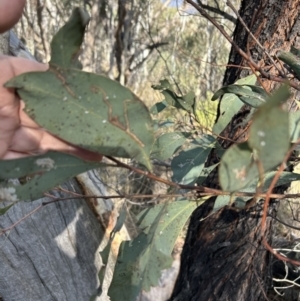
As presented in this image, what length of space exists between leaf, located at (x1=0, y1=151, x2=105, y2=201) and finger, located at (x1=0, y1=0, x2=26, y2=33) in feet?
0.87

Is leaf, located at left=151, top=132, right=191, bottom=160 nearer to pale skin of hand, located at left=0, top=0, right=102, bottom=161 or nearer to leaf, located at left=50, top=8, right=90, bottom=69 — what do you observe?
pale skin of hand, located at left=0, top=0, right=102, bottom=161

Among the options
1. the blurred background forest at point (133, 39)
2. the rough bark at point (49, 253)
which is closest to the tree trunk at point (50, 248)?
the rough bark at point (49, 253)

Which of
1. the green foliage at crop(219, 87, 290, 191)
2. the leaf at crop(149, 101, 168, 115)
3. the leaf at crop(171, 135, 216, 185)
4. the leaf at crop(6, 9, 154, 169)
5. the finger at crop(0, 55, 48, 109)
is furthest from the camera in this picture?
the leaf at crop(149, 101, 168, 115)

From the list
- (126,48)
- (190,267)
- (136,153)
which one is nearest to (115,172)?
(126,48)

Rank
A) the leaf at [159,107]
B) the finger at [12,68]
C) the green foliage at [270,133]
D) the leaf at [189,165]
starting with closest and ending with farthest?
the green foliage at [270,133] < the finger at [12,68] < the leaf at [189,165] < the leaf at [159,107]

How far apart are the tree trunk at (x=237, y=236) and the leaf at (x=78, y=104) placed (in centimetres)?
63

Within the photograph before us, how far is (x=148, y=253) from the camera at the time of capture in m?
0.51

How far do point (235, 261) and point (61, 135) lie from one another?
2.69 feet

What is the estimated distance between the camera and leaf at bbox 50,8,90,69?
44cm

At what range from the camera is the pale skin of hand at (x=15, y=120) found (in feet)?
1.94

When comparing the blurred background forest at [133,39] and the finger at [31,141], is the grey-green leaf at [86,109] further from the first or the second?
the blurred background forest at [133,39]

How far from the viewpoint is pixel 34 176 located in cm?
45

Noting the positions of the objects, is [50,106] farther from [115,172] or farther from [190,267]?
[115,172]

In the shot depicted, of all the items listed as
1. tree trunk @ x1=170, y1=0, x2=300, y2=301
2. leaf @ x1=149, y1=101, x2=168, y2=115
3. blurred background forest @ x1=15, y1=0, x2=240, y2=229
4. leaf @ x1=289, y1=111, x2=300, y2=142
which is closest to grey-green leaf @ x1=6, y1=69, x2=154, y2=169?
leaf @ x1=289, y1=111, x2=300, y2=142
